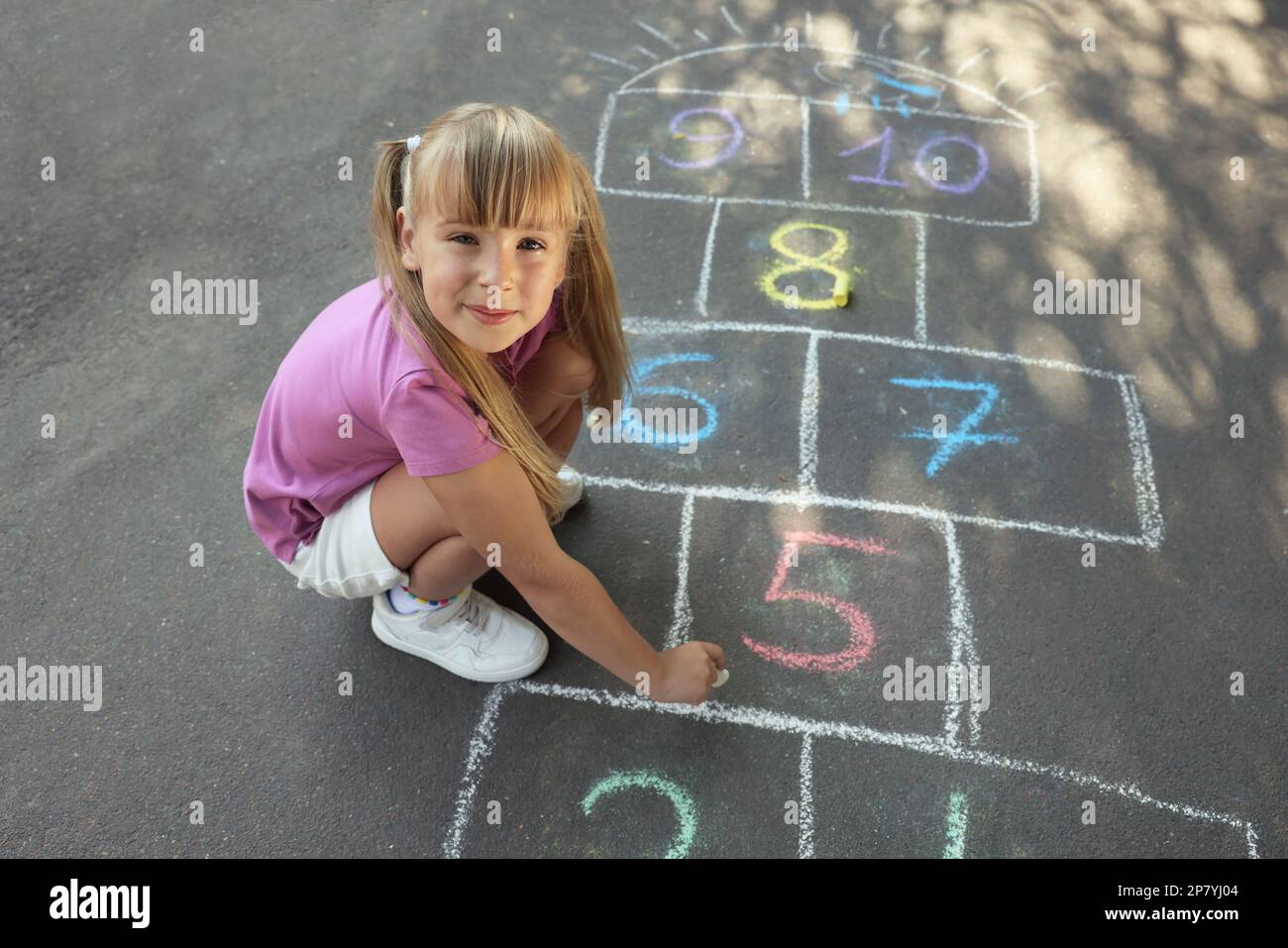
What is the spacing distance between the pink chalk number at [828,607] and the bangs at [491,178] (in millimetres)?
1267

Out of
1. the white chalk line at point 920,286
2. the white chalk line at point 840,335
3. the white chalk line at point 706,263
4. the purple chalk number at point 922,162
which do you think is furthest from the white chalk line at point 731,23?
the white chalk line at point 840,335

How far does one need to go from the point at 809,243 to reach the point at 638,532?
1.26m

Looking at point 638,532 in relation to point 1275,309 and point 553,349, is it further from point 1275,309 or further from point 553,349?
point 1275,309

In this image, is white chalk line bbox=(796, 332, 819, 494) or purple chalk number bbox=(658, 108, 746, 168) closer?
white chalk line bbox=(796, 332, 819, 494)

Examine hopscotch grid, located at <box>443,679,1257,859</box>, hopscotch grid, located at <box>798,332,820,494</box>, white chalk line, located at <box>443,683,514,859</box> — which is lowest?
white chalk line, located at <box>443,683,514,859</box>

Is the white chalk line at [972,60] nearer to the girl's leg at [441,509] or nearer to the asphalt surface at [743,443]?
the asphalt surface at [743,443]

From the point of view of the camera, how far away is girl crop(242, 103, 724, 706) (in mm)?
1770

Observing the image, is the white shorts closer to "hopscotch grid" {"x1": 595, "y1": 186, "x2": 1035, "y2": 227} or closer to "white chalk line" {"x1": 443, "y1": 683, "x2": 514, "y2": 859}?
"white chalk line" {"x1": 443, "y1": 683, "x2": 514, "y2": 859}

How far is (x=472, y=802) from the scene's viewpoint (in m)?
2.33

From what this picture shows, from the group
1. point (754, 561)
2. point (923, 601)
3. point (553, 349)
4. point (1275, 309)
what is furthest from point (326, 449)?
point (1275, 309)

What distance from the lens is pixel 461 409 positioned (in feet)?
6.08

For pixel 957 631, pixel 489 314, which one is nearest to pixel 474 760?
pixel 489 314

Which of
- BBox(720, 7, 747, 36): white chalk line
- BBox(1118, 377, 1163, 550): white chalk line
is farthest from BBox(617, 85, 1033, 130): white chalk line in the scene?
BBox(1118, 377, 1163, 550): white chalk line
